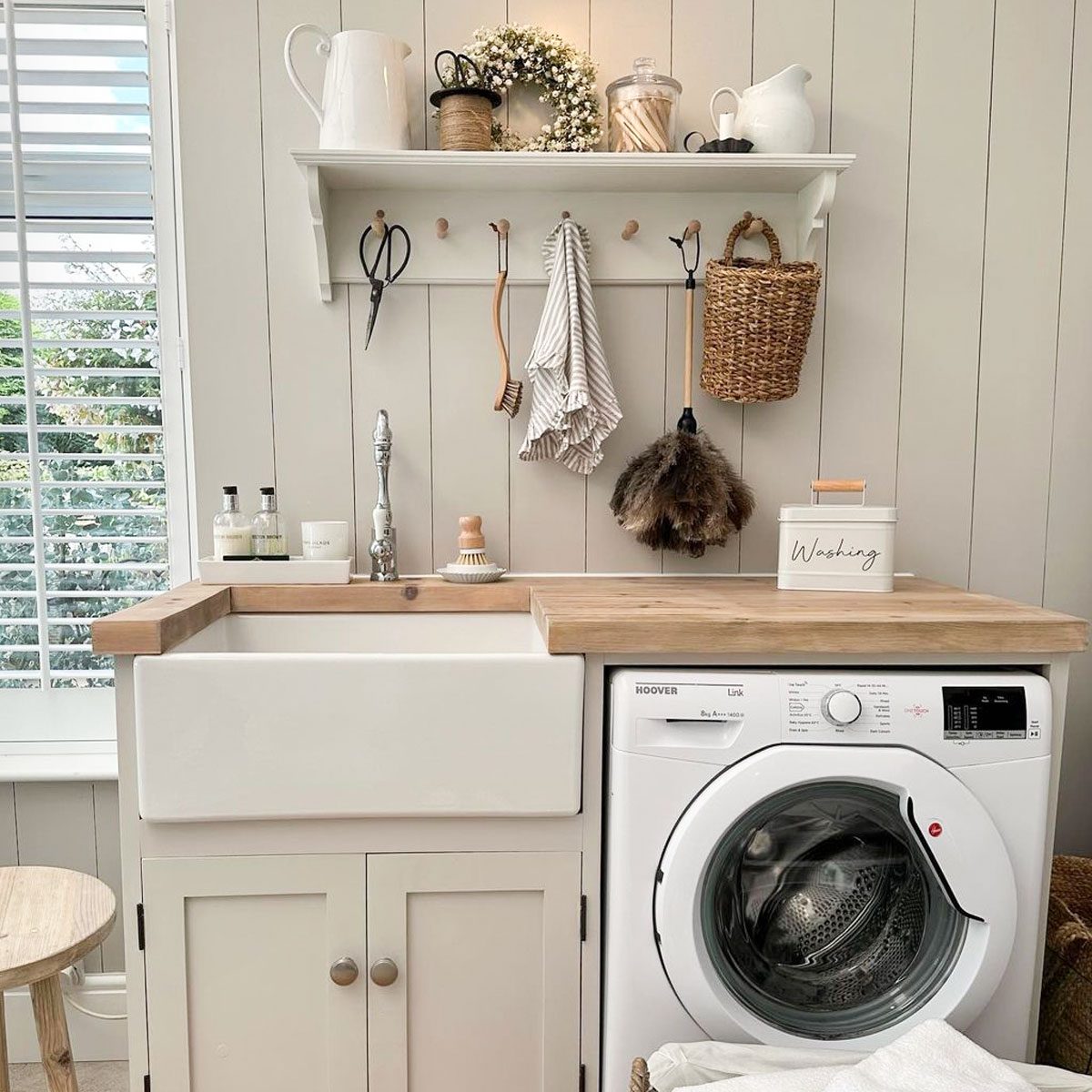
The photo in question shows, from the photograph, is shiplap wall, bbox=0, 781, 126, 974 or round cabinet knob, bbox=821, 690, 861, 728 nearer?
round cabinet knob, bbox=821, 690, 861, 728

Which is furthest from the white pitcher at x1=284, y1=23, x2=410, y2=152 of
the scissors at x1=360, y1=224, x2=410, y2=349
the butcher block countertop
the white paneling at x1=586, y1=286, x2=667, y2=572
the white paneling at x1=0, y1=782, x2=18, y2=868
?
the white paneling at x1=0, y1=782, x2=18, y2=868

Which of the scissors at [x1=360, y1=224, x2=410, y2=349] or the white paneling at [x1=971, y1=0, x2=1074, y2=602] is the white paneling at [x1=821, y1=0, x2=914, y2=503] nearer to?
the white paneling at [x1=971, y1=0, x2=1074, y2=602]

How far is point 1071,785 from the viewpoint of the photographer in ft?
6.28

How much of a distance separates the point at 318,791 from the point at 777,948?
0.72m

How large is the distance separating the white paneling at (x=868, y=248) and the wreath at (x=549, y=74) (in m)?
0.55

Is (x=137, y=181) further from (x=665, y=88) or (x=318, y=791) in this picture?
(x=318, y=791)

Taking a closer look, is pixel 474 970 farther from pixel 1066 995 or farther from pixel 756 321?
pixel 756 321

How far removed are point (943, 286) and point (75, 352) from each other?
1882 millimetres

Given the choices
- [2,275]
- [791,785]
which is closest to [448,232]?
[2,275]

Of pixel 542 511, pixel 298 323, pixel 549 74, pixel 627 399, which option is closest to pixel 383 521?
pixel 542 511

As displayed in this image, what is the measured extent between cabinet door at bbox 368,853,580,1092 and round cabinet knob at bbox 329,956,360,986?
28 millimetres

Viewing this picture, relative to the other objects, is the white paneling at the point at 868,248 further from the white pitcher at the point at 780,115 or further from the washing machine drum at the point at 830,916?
the washing machine drum at the point at 830,916

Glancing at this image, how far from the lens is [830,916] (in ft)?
4.19

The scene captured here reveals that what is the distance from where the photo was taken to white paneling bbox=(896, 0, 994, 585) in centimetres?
178
